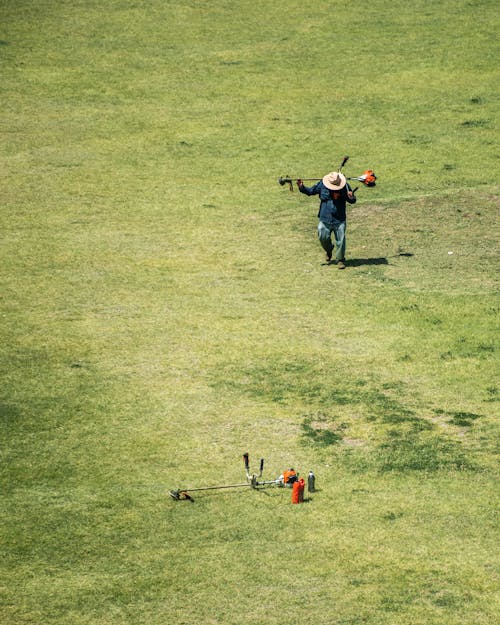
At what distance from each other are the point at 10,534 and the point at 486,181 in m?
14.1

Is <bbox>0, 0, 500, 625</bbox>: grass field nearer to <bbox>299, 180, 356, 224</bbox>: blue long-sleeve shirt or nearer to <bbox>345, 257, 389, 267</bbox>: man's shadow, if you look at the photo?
<bbox>345, 257, 389, 267</bbox>: man's shadow

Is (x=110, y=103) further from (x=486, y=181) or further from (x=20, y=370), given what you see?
(x=20, y=370)

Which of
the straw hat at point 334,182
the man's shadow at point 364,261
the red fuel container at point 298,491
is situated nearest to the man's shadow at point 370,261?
the man's shadow at point 364,261

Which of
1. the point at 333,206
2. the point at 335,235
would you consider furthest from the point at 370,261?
the point at 333,206

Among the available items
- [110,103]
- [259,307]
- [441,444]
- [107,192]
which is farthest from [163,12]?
[441,444]

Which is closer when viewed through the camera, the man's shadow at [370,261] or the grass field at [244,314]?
the grass field at [244,314]

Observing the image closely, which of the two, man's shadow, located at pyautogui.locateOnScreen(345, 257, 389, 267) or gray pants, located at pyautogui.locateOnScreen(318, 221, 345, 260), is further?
man's shadow, located at pyautogui.locateOnScreen(345, 257, 389, 267)

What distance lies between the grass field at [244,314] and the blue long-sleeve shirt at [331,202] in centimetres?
91

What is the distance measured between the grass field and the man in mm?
486

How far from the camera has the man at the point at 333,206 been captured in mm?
16797

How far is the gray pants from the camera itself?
1705 centimetres

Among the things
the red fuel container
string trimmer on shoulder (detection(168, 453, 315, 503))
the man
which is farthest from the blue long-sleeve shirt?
the red fuel container

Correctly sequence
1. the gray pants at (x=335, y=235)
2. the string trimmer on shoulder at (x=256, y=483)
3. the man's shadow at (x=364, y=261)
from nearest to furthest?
1. the string trimmer on shoulder at (x=256, y=483)
2. the gray pants at (x=335, y=235)
3. the man's shadow at (x=364, y=261)

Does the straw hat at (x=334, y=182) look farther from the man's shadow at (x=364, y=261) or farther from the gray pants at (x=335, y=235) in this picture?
the man's shadow at (x=364, y=261)
